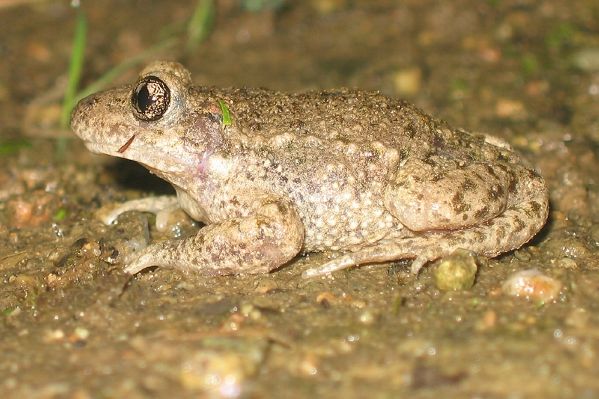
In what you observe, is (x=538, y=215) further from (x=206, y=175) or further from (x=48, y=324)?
(x=48, y=324)

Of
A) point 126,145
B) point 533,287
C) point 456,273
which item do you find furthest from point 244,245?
point 533,287

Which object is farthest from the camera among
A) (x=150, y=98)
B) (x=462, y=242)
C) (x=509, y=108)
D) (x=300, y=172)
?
(x=509, y=108)


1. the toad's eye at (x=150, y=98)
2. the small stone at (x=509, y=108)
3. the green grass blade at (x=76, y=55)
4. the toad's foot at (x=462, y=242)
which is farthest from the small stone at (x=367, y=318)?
the green grass blade at (x=76, y=55)

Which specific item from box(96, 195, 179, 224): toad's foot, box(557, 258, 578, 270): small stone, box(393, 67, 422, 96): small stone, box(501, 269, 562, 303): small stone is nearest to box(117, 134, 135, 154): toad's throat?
box(96, 195, 179, 224): toad's foot

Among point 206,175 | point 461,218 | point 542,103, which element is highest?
point 206,175

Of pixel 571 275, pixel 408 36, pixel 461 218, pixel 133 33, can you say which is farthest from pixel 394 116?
pixel 133 33

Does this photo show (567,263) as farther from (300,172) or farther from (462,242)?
(300,172)

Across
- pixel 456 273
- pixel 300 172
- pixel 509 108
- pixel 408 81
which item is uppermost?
pixel 300 172
